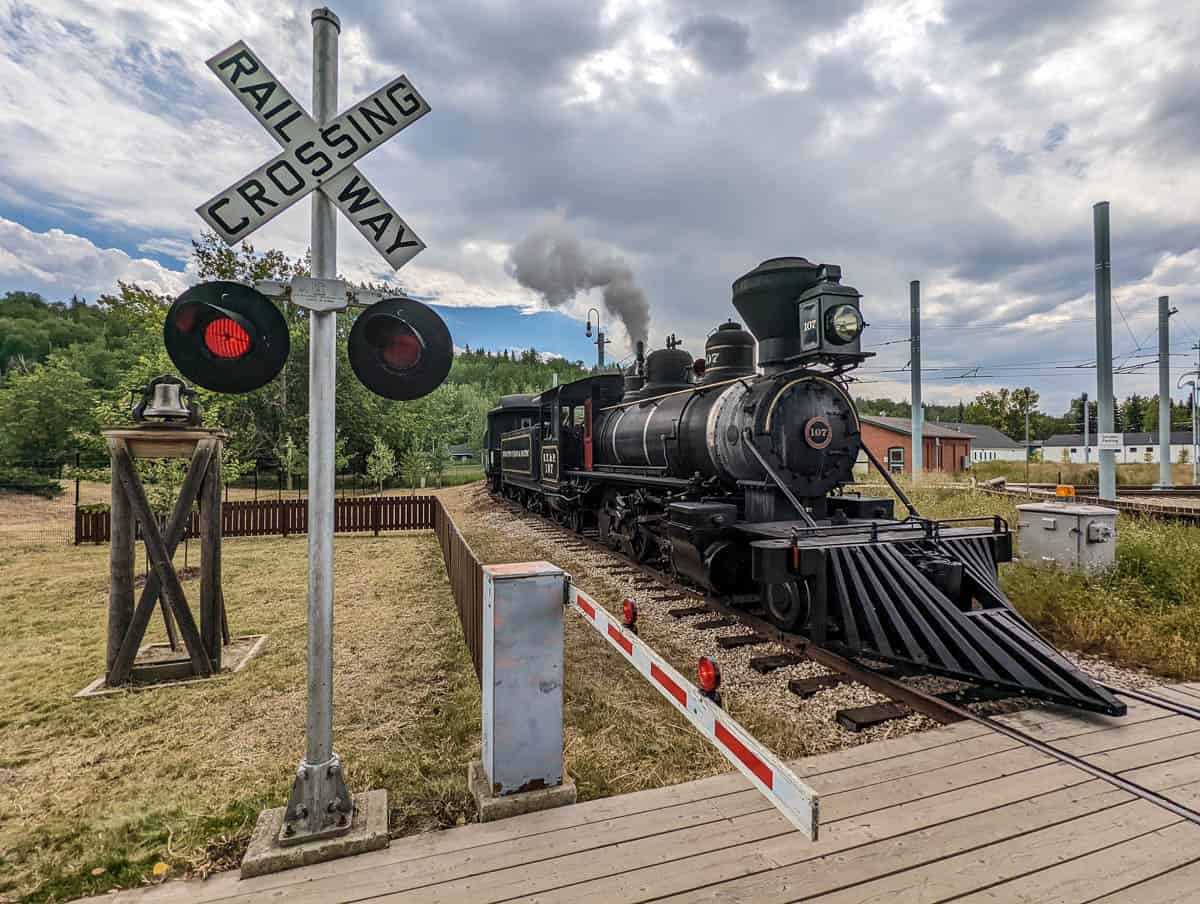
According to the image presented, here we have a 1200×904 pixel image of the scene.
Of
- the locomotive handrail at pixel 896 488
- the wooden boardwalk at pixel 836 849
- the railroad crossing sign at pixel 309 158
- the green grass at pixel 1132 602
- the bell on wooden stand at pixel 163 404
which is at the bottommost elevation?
the wooden boardwalk at pixel 836 849

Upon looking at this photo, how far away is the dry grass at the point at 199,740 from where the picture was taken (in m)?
2.78

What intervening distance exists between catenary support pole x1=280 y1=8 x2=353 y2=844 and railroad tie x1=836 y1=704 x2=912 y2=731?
316 centimetres

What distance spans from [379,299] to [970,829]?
3768mm

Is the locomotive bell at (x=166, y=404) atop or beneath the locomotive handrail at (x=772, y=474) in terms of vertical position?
→ atop

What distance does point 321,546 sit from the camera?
260 cm

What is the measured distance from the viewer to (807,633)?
18.3ft

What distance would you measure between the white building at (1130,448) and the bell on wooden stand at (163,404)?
69014 millimetres

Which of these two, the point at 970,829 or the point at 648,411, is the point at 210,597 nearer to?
the point at 970,829

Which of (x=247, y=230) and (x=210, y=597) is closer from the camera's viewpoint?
(x=247, y=230)

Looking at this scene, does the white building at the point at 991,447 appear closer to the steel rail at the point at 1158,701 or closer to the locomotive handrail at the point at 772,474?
the locomotive handrail at the point at 772,474

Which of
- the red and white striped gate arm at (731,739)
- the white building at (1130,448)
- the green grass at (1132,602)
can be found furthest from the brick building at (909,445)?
the red and white striped gate arm at (731,739)

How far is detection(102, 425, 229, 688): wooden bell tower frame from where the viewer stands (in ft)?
16.0

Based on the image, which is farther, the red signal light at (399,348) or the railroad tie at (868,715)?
the railroad tie at (868,715)

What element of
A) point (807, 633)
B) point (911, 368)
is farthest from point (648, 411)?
point (911, 368)
